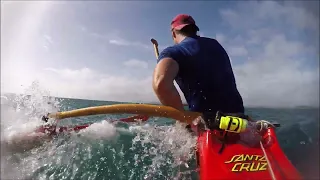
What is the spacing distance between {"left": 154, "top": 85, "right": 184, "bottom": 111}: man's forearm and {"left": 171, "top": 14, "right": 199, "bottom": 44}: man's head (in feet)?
2.07

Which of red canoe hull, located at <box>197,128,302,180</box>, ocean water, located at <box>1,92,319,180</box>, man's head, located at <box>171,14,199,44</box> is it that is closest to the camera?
red canoe hull, located at <box>197,128,302,180</box>

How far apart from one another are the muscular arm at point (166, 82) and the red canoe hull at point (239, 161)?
0.37 m

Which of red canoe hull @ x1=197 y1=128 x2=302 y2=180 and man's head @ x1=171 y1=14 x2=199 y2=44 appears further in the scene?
man's head @ x1=171 y1=14 x2=199 y2=44

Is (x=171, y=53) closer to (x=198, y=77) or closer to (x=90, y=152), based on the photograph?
(x=198, y=77)

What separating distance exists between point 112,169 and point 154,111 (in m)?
0.97

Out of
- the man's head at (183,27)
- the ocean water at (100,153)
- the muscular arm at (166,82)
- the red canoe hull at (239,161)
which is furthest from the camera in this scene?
the man's head at (183,27)

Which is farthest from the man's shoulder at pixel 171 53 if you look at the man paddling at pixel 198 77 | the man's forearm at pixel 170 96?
the man's forearm at pixel 170 96

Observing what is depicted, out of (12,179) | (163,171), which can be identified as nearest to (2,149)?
(12,179)

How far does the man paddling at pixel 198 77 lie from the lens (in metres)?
2.37

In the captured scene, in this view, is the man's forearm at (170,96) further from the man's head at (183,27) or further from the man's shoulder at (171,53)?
the man's head at (183,27)

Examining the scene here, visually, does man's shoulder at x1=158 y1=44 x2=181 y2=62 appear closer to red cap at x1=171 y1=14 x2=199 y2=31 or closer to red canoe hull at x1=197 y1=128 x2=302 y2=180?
red cap at x1=171 y1=14 x2=199 y2=31

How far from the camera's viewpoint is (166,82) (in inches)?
91.7

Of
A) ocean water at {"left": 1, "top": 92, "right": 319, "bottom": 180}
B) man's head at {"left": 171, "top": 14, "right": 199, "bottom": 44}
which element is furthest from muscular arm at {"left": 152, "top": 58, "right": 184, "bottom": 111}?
man's head at {"left": 171, "top": 14, "right": 199, "bottom": 44}

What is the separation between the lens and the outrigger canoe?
6.21 feet
